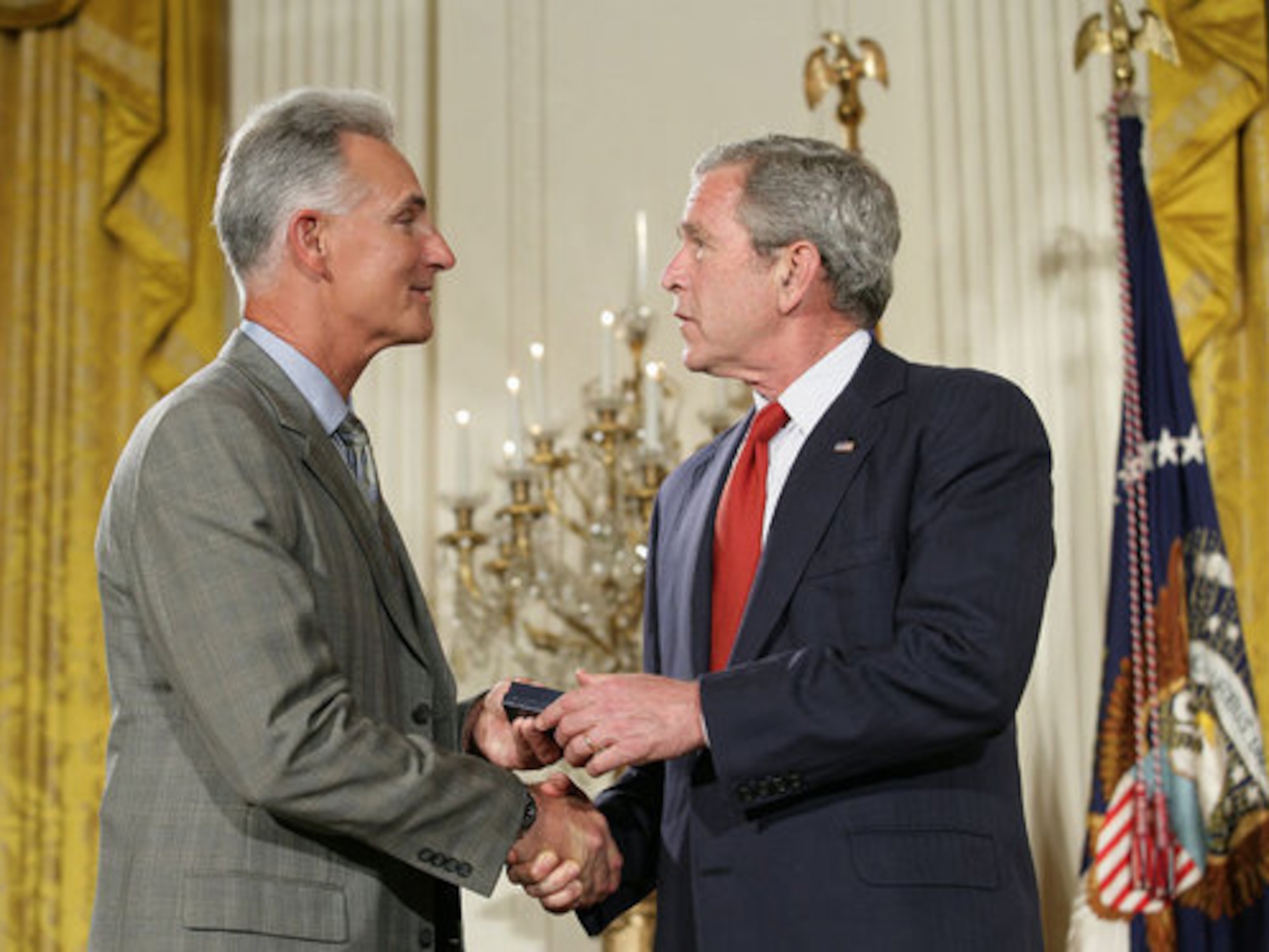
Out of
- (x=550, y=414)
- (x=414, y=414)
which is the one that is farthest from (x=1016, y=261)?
(x=414, y=414)

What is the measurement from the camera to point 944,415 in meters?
2.47

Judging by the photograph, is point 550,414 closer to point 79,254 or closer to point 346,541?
point 79,254

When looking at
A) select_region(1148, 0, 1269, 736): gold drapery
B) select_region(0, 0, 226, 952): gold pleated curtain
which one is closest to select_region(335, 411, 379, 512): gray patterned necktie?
select_region(1148, 0, 1269, 736): gold drapery

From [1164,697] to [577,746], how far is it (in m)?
2.12

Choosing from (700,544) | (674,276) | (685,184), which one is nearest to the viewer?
(700,544)

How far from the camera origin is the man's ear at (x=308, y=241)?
2518 mm

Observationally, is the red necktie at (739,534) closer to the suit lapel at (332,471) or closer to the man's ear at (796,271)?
the man's ear at (796,271)

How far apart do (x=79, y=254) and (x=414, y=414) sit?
45.0 inches

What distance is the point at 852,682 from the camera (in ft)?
7.54

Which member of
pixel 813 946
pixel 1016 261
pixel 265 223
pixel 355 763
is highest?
pixel 1016 261

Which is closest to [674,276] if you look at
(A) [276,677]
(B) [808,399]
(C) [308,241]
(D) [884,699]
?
(B) [808,399]

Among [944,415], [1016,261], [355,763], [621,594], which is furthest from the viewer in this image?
[1016,261]

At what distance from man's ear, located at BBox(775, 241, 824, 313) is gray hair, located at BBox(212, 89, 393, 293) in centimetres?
67

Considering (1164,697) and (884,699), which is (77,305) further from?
(884,699)
